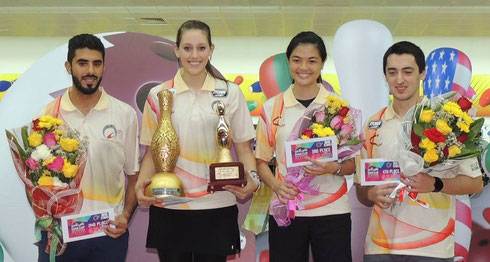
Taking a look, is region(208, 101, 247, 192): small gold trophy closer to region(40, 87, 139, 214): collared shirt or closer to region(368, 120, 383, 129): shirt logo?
region(40, 87, 139, 214): collared shirt

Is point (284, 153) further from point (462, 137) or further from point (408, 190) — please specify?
point (462, 137)

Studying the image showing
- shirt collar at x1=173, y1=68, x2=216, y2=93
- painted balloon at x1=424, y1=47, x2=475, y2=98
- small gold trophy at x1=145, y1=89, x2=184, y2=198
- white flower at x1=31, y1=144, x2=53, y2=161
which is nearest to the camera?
white flower at x1=31, y1=144, x2=53, y2=161

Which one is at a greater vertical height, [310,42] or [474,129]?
[310,42]

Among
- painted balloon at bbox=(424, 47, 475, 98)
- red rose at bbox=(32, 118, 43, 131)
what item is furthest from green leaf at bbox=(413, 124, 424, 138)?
painted balloon at bbox=(424, 47, 475, 98)

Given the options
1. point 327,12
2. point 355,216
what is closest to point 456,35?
point 327,12

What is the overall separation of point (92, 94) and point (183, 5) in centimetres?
704

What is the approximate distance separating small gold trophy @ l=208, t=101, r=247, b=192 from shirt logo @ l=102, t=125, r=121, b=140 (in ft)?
1.53

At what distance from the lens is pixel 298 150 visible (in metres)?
2.53

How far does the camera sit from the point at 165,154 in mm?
2562

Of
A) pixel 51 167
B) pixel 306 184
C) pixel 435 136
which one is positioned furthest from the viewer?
pixel 306 184

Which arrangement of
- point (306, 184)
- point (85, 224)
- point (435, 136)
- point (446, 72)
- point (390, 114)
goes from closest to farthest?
point (435, 136) → point (85, 224) → point (306, 184) → point (390, 114) → point (446, 72)

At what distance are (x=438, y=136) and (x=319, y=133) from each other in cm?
49

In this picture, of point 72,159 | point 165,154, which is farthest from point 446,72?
point 72,159

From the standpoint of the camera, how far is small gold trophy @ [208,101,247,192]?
2.52 meters
